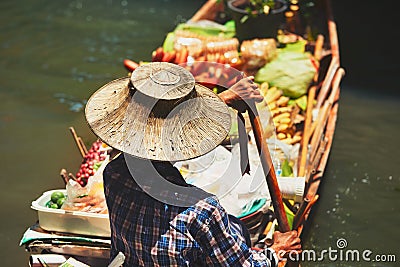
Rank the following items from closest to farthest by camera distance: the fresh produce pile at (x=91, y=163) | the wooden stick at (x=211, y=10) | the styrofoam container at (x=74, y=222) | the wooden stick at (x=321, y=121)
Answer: the styrofoam container at (x=74, y=222) → the fresh produce pile at (x=91, y=163) → the wooden stick at (x=321, y=121) → the wooden stick at (x=211, y=10)

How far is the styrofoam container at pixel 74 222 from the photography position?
257 centimetres

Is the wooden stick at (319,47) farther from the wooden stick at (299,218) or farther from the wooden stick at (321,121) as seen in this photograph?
the wooden stick at (299,218)

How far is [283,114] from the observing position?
12.2 feet

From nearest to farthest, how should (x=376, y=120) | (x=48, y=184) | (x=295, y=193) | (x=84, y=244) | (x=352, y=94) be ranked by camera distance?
1. (x=84, y=244)
2. (x=295, y=193)
3. (x=48, y=184)
4. (x=376, y=120)
5. (x=352, y=94)

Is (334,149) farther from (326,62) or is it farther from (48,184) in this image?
(48,184)

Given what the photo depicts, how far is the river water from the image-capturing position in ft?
12.0

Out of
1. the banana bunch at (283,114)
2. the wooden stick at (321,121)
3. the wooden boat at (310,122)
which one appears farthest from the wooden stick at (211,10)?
the wooden stick at (321,121)

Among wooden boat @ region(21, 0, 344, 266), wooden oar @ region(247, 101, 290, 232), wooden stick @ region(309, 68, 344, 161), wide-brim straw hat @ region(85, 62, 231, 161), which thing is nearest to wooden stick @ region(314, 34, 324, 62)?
wooden boat @ region(21, 0, 344, 266)

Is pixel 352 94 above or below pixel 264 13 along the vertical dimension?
below

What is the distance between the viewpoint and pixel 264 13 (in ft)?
14.6

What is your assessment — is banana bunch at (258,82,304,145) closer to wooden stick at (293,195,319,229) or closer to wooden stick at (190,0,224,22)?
wooden stick at (293,195,319,229)

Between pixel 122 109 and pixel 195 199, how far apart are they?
403 mm

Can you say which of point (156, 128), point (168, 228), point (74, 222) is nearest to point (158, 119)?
point (156, 128)

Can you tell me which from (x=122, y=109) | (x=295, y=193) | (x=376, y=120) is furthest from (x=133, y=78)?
(x=376, y=120)
